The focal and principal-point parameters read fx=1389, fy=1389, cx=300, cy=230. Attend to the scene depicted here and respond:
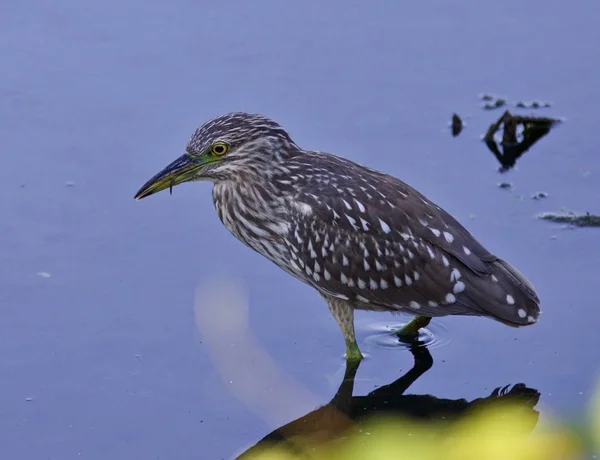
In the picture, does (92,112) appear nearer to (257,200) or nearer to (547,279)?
(257,200)

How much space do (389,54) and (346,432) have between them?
14.1 feet

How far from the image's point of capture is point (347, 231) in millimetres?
8266

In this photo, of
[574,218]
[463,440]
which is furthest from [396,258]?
[574,218]

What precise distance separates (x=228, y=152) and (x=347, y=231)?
87cm

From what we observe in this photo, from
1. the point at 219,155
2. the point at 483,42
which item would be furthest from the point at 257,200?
the point at 483,42

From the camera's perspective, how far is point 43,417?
789 cm

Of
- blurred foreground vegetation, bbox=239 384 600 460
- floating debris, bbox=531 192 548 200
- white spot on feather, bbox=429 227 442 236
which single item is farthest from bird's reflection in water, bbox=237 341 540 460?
floating debris, bbox=531 192 548 200

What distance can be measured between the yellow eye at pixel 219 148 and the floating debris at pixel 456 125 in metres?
2.70

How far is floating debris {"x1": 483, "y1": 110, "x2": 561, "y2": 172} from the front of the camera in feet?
34.0

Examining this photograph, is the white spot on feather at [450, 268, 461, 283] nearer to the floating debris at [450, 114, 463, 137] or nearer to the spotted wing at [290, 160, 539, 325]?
the spotted wing at [290, 160, 539, 325]

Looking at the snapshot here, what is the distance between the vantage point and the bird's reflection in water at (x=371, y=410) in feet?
26.0

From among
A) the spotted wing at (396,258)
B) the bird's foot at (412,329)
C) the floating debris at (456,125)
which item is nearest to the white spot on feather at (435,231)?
the spotted wing at (396,258)

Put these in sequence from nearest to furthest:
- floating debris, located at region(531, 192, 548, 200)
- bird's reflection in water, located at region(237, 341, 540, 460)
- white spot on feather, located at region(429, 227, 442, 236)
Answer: bird's reflection in water, located at region(237, 341, 540, 460) → white spot on feather, located at region(429, 227, 442, 236) → floating debris, located at region(531, 192, 548, 200)

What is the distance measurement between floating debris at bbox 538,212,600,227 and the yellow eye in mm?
2476
